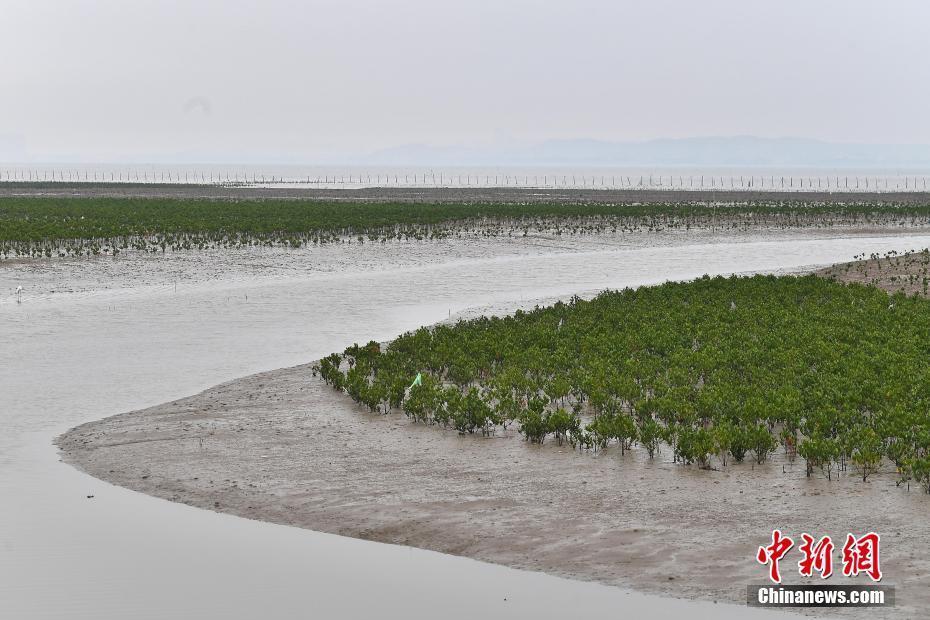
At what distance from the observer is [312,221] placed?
6281 cm

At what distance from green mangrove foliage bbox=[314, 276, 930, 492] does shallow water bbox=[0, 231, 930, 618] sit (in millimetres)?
4244

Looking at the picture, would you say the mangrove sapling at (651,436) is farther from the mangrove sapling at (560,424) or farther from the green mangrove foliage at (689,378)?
the mangrove sapling at (560,424)

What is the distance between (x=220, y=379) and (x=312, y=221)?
42.0 meters

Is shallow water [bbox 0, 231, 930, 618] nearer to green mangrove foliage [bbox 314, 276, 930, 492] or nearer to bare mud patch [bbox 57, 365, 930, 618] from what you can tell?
bare mud patch [bbox 57, 365, 930, 618]

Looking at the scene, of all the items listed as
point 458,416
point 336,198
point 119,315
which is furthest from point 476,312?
point 336,198

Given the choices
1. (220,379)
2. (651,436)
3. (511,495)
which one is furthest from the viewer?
(220,379)

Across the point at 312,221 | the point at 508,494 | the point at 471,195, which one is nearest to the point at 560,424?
the point at 508,494

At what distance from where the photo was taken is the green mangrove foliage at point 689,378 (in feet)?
47.9

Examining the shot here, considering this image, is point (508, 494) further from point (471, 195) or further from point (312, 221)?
point (471, 195)

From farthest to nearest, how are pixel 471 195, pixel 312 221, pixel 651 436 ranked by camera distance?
pixel 471 195
pixel 312 221
pixel 651 436

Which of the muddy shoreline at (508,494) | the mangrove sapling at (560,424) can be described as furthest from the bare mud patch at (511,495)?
the mangrove sapling at (560,424)

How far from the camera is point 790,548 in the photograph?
437 inches

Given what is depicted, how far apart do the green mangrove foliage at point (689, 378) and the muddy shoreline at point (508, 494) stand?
→ 0.39 m

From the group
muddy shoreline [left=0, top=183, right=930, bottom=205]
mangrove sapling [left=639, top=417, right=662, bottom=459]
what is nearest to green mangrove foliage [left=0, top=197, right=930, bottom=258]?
muddy shoreline [left=0, top=183, right=930, bottom=205]
